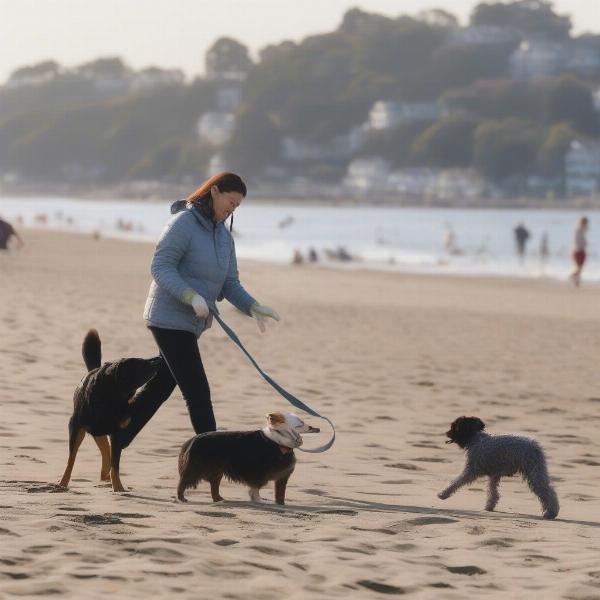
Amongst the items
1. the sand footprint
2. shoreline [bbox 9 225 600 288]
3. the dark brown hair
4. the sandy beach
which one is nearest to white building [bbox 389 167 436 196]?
shoreline [bbox 9 225 600 288]

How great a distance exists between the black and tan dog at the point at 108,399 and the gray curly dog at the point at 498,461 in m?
1.50

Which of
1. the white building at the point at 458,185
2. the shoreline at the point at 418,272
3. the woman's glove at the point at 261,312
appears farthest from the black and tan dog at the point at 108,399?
the white building at the point at 458,185

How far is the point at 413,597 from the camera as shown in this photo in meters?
4.38

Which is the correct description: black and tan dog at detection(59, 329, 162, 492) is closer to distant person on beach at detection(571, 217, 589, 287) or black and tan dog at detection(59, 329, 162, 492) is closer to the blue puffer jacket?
the blue puffer jacket

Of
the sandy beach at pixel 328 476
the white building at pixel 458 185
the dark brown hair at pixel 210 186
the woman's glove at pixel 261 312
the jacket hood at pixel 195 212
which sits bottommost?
the sandy beach at pixel 328 476

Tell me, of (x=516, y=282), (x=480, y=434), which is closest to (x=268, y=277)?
(x=516, y=282)

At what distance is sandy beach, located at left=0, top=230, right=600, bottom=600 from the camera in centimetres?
453

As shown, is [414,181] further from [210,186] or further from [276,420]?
[276,420]

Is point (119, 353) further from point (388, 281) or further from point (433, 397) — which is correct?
point (388, 281)

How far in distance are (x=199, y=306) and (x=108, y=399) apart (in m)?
0.62

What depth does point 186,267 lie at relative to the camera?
19.4 ft

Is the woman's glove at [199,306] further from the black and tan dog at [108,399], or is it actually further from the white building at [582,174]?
the white building at [582,174]

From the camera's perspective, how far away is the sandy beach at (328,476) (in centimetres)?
453

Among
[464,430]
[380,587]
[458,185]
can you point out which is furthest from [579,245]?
[458,185]
